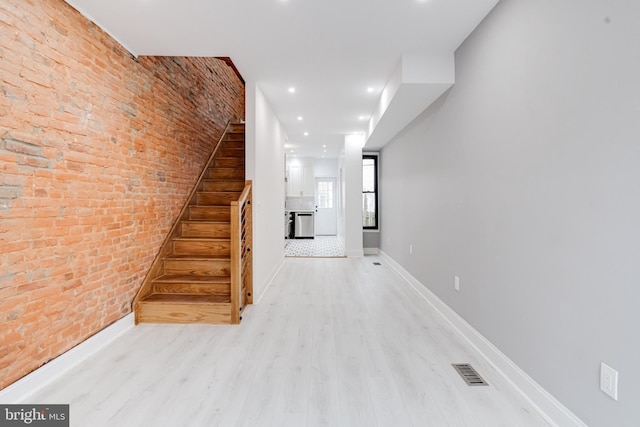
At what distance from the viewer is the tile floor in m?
6.53

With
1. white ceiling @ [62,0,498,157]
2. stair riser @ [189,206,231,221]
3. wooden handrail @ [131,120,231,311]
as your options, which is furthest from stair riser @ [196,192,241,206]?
white ceiling @ [62,0,498,157]

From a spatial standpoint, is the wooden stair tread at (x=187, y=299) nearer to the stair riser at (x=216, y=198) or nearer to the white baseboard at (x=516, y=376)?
the stair riser at (x=216, y=198)

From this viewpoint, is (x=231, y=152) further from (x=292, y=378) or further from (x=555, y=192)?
(x=555, y=192)

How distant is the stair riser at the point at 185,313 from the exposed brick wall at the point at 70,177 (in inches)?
8.9

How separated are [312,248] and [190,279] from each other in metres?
4.43

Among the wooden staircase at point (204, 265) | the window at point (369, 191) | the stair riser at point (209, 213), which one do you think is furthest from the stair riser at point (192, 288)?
the window at point (369, 191)

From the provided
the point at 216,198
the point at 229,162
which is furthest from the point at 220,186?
the point at 229,162

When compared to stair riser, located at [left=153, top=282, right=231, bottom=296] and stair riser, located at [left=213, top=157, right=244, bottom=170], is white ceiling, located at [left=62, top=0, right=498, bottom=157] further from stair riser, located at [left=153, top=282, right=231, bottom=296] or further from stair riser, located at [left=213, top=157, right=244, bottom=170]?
stair riser, located at [left=153, top=282, right=231, bottom=296]

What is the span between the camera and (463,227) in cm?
260

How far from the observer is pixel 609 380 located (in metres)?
1.25

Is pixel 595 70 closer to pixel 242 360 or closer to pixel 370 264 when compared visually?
pixel 242 360

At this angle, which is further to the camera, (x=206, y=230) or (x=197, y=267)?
(x=206, y=230)

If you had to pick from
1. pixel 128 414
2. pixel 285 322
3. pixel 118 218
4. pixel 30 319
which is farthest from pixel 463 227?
pixel 30 319

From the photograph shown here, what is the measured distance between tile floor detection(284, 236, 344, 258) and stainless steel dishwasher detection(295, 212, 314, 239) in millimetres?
330
